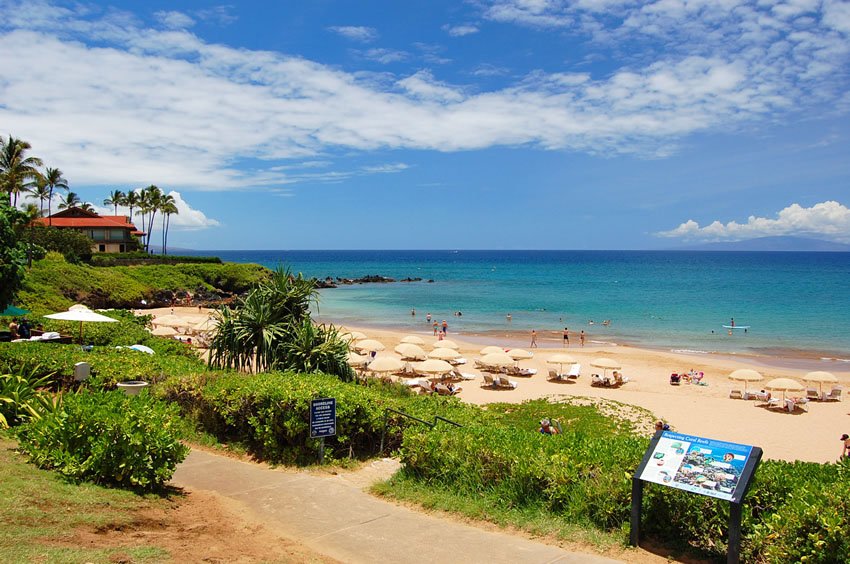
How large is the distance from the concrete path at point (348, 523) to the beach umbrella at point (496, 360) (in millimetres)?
17172

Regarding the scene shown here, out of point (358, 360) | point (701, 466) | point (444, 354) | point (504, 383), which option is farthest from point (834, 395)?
point (701, 466)

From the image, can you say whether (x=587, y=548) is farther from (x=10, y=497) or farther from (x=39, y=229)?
(x=39, y=229)

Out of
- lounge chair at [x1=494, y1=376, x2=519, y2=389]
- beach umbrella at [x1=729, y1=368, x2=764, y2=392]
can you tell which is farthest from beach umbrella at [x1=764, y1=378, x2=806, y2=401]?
lounge chair at [x1=494, y1=376, x2=519, y2=389]

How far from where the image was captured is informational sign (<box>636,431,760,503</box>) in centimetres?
618

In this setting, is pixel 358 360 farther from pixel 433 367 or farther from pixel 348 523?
pixel 348 523

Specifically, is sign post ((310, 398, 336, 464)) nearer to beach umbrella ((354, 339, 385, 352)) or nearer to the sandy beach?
the sandy beach

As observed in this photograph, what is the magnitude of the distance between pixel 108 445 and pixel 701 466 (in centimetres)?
687

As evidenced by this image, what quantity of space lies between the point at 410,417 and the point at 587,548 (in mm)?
4281

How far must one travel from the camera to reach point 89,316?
1819 centimetres

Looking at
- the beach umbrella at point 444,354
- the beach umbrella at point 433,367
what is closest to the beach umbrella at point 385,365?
the beach umbrella at point 433,367

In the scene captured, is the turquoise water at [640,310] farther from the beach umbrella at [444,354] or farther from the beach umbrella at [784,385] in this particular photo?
the beach umbrella at [784,385]

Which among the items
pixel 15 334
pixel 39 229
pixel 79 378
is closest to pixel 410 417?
pixel 79 378

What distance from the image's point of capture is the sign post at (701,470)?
6078 millimetres

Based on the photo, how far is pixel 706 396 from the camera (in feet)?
81.5
